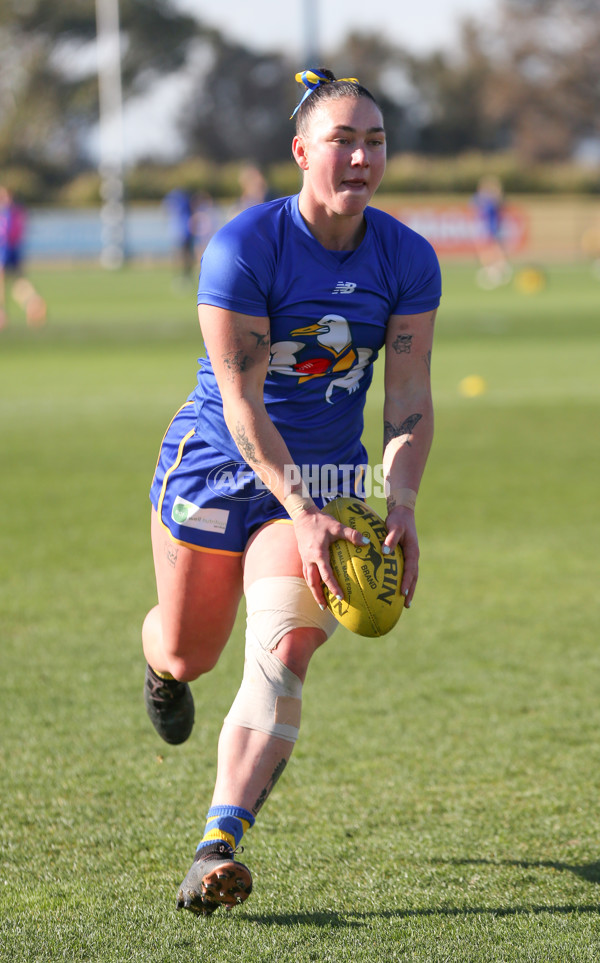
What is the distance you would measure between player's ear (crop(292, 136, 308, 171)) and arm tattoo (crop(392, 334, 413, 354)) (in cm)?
59

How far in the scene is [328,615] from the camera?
359cm

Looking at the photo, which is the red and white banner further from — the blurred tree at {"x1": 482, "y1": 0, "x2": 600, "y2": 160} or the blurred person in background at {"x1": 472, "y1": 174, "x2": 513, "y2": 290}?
the blurred tree at {"x1": 482, "y1": 0, "x2": 600, "y2": 160}

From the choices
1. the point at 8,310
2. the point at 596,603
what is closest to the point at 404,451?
the point at 596,603

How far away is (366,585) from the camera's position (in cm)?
335

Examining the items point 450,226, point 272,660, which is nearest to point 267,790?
point 272,660

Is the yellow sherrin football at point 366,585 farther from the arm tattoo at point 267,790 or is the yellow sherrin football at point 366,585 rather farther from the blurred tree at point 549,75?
the blurred tree at point 549,75

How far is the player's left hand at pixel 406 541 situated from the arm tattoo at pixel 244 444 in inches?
16.9

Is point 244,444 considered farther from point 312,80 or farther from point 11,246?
point 11,246

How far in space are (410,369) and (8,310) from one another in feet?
80.8

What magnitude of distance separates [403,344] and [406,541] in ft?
2.11

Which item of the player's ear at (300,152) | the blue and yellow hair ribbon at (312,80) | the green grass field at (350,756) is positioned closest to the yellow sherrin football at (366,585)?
the green grass field at (350,756)

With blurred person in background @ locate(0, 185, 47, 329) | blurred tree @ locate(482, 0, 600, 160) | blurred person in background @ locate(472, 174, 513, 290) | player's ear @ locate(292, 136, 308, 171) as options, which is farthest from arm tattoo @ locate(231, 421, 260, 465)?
blurred tree @ locate(482, 0, 600, 160)

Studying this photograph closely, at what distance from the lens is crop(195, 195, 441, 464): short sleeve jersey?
3.52 metres

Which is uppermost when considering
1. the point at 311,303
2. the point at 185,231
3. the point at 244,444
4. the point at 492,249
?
the point at 492,249
